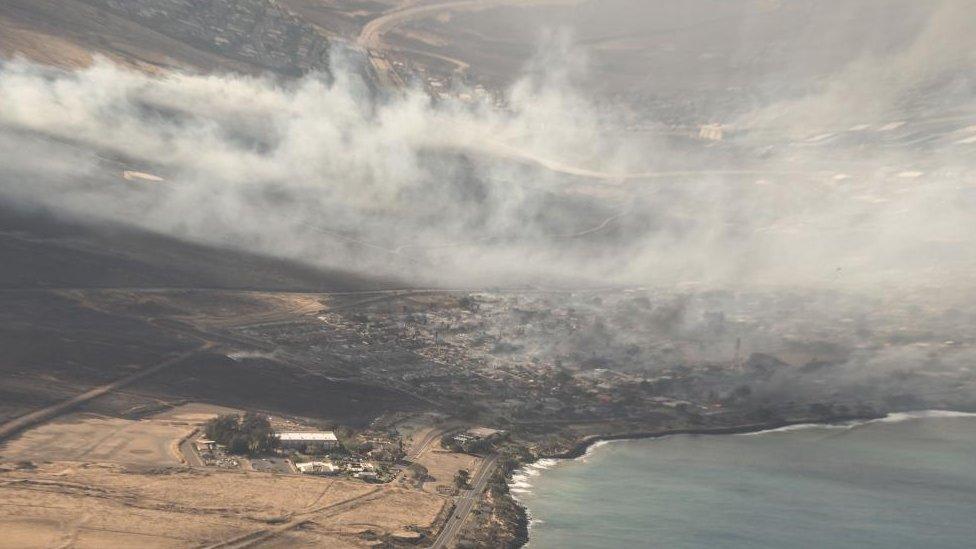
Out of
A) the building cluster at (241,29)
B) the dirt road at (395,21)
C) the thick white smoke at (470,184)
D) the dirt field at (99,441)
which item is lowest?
the dirt field at (99,441)

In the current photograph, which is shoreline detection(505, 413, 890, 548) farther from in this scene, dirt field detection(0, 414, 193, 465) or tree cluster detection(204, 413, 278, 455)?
dirt field detection(0, 414, 193, 465)

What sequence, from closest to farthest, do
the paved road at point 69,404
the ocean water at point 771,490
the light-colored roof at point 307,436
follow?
the ocean water at point 771,490, the paved road at point 69,404, the light-colored roof at point 307,436

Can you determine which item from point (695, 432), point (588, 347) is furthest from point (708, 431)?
point (588, 347)

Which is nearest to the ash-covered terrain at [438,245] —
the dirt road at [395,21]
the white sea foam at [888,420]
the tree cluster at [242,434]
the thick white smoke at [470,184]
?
the tree cluster at [242,434]

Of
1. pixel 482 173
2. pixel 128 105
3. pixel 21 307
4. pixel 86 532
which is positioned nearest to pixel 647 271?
pixel 482 173

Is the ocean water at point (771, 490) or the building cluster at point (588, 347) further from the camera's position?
the building cluster at point (588, 347)

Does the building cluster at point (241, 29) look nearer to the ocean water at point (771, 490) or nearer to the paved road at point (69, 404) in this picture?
the paved road at point (69, 404)

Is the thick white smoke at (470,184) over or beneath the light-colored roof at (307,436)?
over

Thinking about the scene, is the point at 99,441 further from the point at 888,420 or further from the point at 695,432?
the point at 888,420
